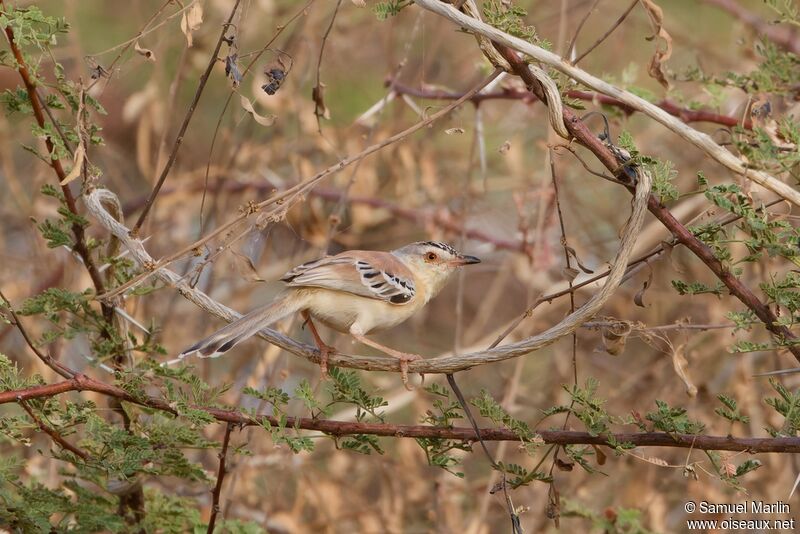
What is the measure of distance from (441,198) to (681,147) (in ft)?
6.16

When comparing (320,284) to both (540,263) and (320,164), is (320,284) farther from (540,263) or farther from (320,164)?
(320,164)

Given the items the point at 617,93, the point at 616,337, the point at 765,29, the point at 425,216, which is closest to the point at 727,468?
the point at 616,337

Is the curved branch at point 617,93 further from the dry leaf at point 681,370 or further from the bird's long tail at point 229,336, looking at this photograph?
the bird's long tail at point 229,336

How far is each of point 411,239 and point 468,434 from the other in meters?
4.32

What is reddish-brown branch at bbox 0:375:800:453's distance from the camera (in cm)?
288

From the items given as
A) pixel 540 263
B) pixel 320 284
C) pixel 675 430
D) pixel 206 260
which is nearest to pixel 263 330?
pixel 206 260

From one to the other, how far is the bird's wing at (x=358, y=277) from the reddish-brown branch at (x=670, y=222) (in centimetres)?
135

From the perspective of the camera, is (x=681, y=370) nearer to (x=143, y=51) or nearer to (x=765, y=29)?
(x=143, y=51)

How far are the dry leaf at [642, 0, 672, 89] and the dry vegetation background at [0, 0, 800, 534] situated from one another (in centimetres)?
101

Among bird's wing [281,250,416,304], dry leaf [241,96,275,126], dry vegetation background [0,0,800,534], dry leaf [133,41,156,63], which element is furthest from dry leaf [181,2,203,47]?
dry vegetation background [0,0,800,534]

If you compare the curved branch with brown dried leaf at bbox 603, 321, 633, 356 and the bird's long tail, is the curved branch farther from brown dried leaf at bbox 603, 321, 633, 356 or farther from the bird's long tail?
the bird's long tail

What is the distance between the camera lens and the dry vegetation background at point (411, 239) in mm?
5242

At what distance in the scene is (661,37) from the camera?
3049 mm

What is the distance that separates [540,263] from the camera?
5.77 meters
